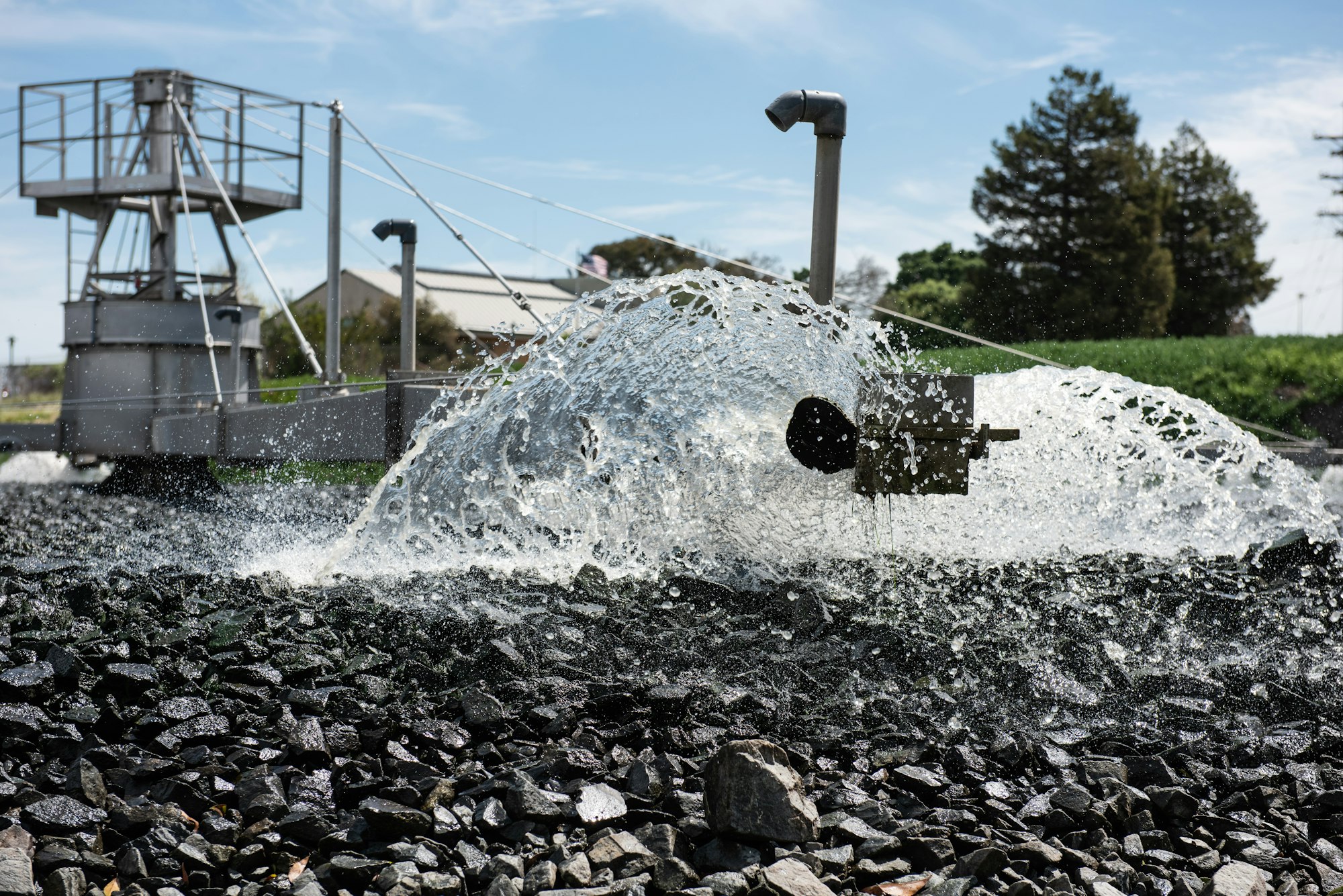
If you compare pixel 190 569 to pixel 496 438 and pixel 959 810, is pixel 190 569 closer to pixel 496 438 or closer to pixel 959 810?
pixel 496 438

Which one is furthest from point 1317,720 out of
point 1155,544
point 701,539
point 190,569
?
point 190,569

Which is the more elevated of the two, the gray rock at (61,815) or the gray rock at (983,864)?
the gray rock at (983,864)

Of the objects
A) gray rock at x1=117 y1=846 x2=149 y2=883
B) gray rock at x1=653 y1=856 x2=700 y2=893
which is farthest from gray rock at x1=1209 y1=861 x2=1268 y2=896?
gray rock at x1=117 y1=846 x2=149 y2=883

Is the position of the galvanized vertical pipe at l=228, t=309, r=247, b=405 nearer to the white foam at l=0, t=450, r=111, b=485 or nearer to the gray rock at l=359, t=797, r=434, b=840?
the white foam at l=0, t=450, r=111, b=485

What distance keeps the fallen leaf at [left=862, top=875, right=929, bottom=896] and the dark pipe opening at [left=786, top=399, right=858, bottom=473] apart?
394 cm

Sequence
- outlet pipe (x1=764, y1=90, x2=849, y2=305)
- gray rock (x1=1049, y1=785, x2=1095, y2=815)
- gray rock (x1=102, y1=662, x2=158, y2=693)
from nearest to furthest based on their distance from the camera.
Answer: gray rock (x1=1049, y1=785, x2=1095, y2=815) → gray rock (x1=102, y1=662, x2=158, y2=693) → outlet pipe (x1=764, y1=90, x2=849, y2=305)

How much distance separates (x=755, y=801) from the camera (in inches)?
108

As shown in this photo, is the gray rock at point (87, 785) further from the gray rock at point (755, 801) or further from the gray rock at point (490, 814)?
the gray rock at point (755, 801)

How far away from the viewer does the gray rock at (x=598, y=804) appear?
283 cm

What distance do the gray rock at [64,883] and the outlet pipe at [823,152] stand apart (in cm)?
527

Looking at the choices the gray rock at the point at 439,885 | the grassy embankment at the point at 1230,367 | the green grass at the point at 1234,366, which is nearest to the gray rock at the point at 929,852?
the gray rock at the point at 439,885

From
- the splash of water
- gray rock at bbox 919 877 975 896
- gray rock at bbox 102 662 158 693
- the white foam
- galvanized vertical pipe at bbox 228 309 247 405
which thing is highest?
galvanized vertical pipe at bbox 228 309 247 405

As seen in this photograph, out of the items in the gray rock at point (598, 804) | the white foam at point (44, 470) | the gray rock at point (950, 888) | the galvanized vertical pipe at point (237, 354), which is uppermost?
the galvanized vertical pipe at point (237, 354)

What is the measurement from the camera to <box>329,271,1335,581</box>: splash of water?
21.2ft
